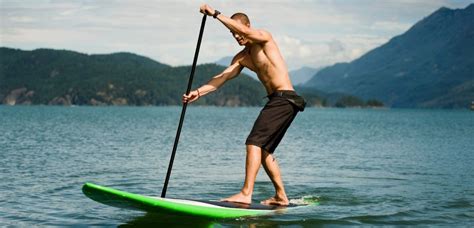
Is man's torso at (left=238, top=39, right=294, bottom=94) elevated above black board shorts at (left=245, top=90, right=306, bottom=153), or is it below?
above

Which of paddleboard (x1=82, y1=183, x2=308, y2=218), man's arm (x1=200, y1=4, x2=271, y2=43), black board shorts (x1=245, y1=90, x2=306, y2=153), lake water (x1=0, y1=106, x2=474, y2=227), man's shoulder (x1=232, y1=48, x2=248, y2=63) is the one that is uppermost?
man's arm (x1=200, y1=4, x2=271, y2=43)

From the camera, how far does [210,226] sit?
1088 centimetres

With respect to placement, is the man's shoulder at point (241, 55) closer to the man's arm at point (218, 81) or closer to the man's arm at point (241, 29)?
the man's arm at point (218, 81)

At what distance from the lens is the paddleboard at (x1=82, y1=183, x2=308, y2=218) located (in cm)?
1031

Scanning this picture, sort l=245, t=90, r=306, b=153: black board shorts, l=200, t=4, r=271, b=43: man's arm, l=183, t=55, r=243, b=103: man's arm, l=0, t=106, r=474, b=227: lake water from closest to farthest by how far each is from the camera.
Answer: l=200, t=4, r=271, b=43: man's arm, l=245, t=90, r=306, b=153: black board shorts, l=0, t=106, r=474, b=227: lake water, l=183, t=55, r=243, b=103: man's arm

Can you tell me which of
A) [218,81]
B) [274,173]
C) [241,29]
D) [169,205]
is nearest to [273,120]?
[274,173]

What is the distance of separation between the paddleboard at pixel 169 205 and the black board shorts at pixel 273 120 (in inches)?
41.0

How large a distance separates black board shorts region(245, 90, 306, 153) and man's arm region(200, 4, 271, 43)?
1013mm

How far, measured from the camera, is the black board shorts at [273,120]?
1138cm

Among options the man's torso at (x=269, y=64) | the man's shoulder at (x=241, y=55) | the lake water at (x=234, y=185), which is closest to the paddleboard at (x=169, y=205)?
the lake water at (x=234, y=185)

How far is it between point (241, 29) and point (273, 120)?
1.65 m

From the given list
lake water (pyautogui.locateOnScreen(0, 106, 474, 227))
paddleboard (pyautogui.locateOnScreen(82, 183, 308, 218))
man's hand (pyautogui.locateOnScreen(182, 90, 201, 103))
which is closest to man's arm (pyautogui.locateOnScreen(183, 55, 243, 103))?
man's hand (pyautogui.locateOnScreen(182, 90, 201, 103))

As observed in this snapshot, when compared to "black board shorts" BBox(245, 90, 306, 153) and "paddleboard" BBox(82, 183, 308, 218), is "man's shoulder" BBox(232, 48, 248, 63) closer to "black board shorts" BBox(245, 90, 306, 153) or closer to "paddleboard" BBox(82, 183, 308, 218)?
"black board shorts" BBox(245, 90, 306, 153)

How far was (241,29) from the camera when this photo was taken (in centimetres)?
1070
